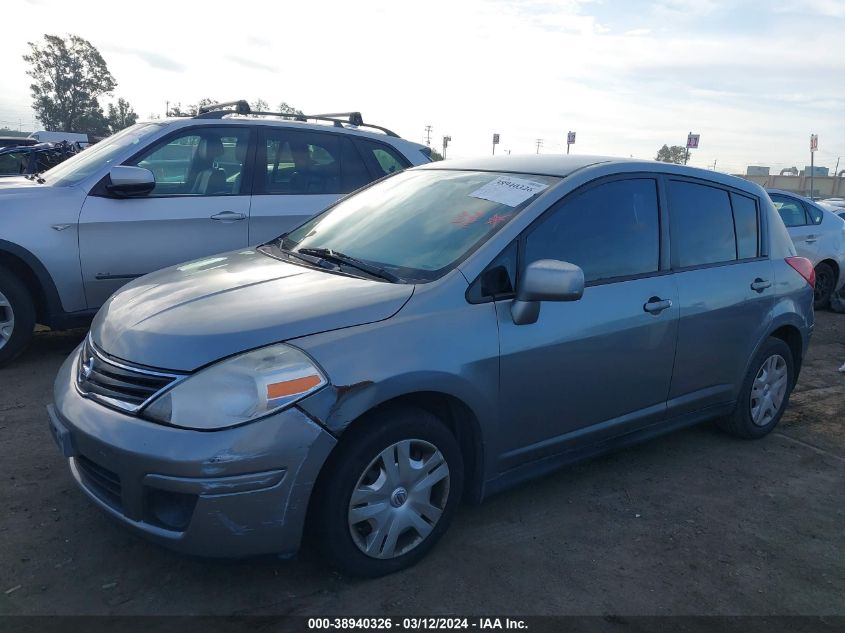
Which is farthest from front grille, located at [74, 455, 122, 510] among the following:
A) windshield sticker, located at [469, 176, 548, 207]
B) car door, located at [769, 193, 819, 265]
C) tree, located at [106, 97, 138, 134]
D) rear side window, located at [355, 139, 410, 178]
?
tree, located at [106, 97, 138, 134]

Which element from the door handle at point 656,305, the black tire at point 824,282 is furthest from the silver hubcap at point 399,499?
the black tire at point 824,282

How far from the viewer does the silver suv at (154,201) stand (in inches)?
197

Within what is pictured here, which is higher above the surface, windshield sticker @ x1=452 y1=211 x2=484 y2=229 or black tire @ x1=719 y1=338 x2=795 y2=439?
windshield sticker @ x1=452 y1=211 x2=484 y2=229

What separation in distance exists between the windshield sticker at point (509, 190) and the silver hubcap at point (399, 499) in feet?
4.16

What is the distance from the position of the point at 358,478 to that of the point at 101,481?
0.97 metres

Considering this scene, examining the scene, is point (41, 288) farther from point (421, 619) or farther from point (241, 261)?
point (421, 619)

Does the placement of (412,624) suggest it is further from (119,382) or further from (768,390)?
(768,390)

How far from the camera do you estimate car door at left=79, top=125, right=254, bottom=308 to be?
17.0 ft

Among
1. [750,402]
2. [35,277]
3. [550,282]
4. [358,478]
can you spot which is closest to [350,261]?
[550,282]

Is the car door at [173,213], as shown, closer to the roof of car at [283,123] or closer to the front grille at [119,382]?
the roof of car at [283,123]

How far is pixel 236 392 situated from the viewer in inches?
97.5

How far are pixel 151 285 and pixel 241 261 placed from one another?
1.59 ft

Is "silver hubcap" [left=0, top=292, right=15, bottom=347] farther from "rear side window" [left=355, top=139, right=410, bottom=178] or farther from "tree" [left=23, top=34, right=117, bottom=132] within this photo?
"tree" [left=23, top=34, right=117, bottom=132]

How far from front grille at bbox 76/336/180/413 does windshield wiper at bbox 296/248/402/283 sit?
102 cm
